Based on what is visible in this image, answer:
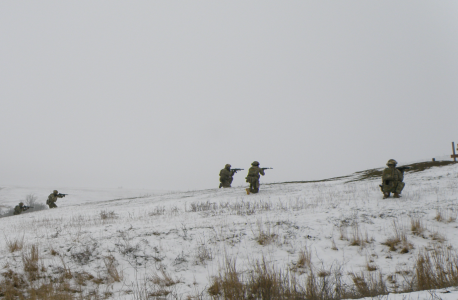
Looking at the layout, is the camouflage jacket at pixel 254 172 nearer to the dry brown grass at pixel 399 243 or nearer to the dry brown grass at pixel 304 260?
the dry brown grass at pixel 399 243

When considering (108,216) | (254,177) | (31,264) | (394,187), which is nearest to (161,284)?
(31,264)

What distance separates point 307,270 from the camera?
564 cm

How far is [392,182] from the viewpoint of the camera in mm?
11336

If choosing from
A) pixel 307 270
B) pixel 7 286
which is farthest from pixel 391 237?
pixel 7 286

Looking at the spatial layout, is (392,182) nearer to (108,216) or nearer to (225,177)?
(108,216)

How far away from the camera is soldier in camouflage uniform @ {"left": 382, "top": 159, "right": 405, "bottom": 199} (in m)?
11.2

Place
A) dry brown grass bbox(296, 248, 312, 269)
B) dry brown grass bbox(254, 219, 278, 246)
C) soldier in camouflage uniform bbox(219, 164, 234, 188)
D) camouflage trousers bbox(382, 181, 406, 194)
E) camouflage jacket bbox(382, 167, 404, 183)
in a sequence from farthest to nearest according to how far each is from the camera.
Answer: soldier in camouflage uniform bbox(219, 164, 234, 188) < camouflage jacket bbox(382, 167, 404, 183) < camouflage trousers bbox(382, 181, 406, 194) < dry brown grass bbox(254, 219, 278, 246) < dry brown grass bbox(296, 248, 312, 269)

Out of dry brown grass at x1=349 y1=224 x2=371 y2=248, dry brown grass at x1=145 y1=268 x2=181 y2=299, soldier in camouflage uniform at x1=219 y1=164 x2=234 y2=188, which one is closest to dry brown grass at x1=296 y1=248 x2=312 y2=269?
dry brown grass at x1=349 y1=224 x2=371 y2=248

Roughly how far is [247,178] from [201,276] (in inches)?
481

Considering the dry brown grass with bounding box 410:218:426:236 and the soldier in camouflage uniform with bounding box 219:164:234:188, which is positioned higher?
the soldier in camouflage uniform with bounding box 219:164:234:188

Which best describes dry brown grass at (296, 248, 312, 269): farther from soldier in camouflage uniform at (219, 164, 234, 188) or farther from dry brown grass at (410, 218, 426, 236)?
soldier in camouflage uniform at (219, 164, 234, 188)

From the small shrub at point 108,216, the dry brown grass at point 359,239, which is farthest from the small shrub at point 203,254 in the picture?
the small shrub at point 108,216

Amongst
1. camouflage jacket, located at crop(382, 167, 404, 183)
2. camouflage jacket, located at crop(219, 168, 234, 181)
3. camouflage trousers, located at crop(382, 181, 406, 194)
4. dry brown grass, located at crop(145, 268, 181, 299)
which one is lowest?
dry brown grass, located at crop(145, 268, 181, 299)

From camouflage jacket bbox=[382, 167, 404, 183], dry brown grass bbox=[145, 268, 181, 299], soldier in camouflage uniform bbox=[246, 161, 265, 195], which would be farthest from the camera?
soldier in camouflage uniform bbox=[246, 161, 265, 195]
